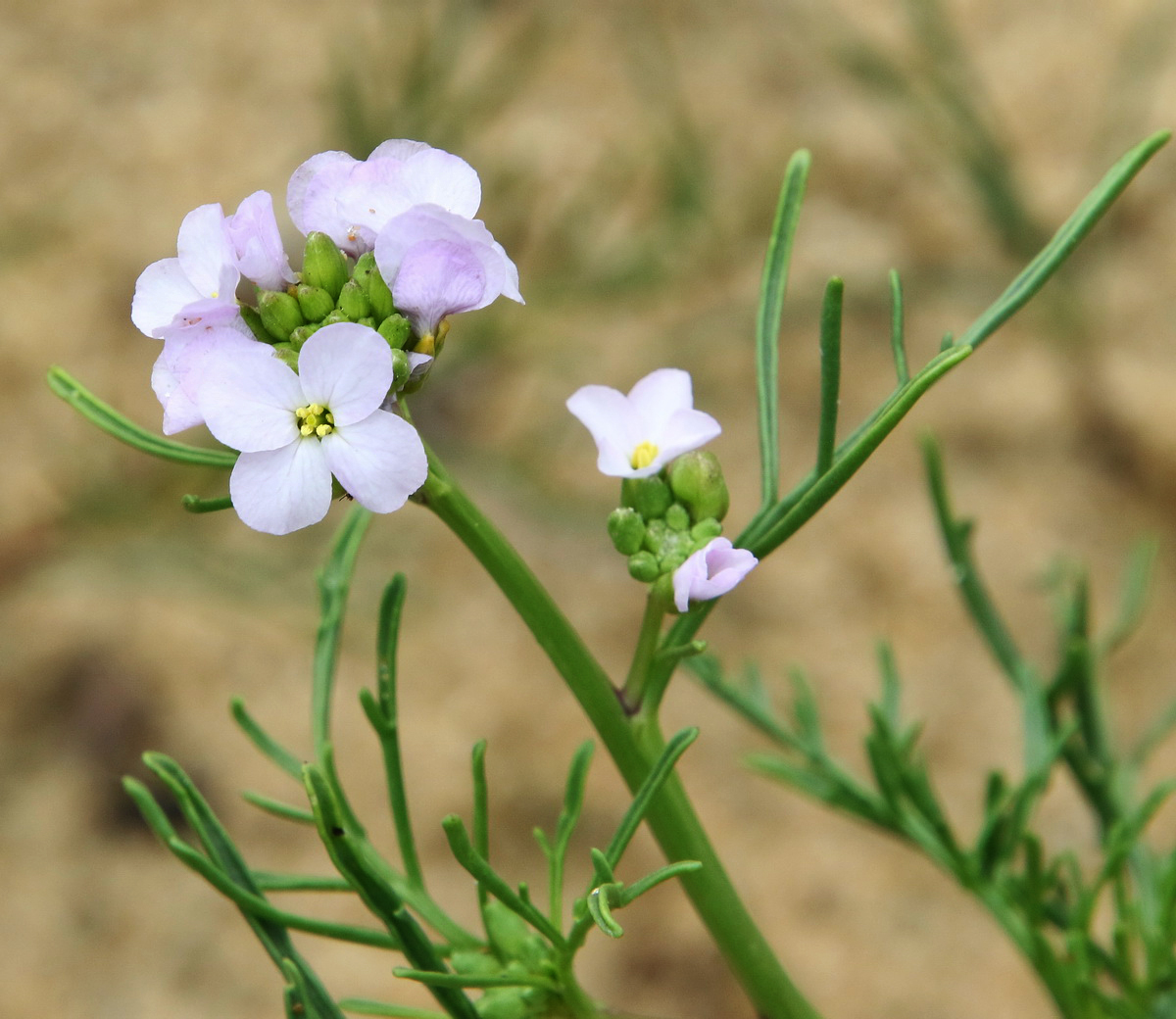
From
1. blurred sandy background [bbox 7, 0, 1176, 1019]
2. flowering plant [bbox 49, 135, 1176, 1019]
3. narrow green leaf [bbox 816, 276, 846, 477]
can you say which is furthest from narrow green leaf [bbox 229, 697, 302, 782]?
blurred sandy background [bbox 7, 0, 1176, 1019]

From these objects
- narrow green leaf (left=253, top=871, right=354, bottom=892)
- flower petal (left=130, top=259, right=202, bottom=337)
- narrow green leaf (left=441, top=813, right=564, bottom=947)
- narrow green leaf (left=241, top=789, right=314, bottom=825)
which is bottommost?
narrow green leaf (left=441, top=813, right=564, bottom=947)

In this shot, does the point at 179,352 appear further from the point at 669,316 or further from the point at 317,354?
the point at 669,316

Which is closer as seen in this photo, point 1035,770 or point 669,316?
point 1035,770

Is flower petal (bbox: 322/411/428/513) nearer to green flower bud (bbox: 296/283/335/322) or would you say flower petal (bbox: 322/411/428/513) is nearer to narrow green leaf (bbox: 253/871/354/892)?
green flower bud (bbox: 296/283/335/322)

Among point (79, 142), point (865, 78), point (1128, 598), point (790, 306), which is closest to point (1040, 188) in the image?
point (865, 78)

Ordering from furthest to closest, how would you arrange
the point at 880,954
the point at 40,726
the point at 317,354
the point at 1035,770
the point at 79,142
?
the point at 79,142
the point at 40,726
the point at 880,954
the point at 1035,770
the point at 317,354

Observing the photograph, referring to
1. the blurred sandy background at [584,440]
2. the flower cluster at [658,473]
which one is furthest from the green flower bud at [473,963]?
the blurred sandy background at [584,440]
